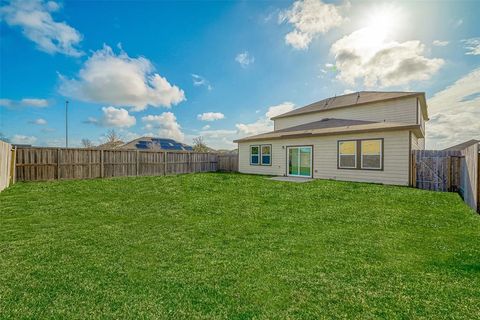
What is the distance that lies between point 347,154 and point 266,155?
5.96m

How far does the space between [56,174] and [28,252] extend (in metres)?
10.4

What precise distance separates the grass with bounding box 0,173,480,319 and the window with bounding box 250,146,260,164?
1078cm

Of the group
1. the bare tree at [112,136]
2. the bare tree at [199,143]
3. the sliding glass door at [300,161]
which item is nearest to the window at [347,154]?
the sliding glass door at [300,161]

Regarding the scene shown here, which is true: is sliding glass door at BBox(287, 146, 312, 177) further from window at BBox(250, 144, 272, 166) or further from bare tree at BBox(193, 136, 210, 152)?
bare tree at BBox(193, 136, 210, 152)

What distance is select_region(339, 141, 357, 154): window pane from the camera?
12.6 m

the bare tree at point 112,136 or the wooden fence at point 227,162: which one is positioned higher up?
the bare tree at point 112,136

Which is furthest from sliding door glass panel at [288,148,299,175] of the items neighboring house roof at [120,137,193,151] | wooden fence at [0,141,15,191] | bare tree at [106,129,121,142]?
bare tree at [106,129,121,142]

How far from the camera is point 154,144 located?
46.9 m

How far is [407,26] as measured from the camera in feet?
36.5

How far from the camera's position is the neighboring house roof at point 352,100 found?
15672 mm

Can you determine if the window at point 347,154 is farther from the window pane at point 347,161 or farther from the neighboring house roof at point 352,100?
the neighboring house roof at point 352,100

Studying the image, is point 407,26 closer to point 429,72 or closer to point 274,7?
point 429,72

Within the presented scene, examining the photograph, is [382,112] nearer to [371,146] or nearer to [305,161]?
[371,146]

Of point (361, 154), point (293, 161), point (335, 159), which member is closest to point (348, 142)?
point (361, 154)
